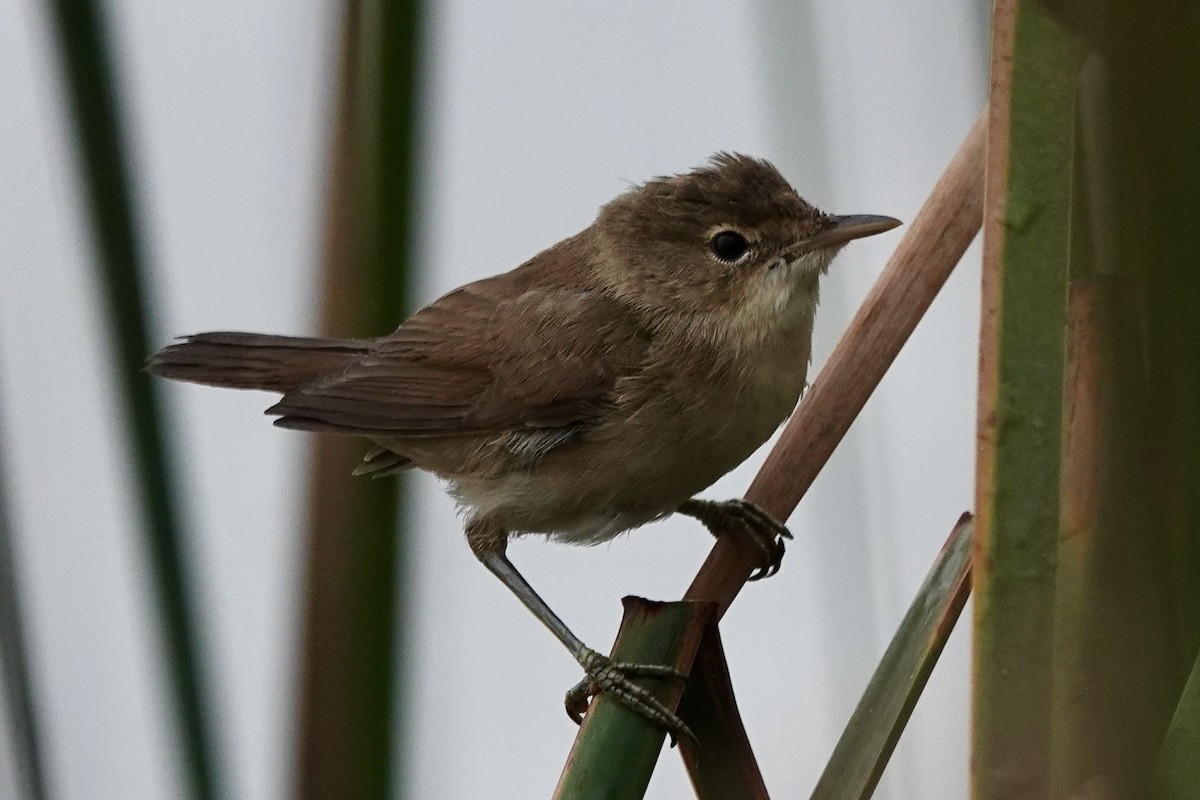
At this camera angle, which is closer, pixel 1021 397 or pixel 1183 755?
pixel 1183 755

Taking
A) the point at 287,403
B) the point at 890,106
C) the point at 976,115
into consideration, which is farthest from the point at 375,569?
the point at 890,106

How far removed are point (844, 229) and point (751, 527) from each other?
1.59ft

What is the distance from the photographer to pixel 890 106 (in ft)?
6.53

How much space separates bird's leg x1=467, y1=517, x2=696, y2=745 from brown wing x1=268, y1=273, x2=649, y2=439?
21 cm

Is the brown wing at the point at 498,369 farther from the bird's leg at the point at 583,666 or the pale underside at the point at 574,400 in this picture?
the bird's leg at the point at 583,666

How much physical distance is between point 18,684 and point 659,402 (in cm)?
104

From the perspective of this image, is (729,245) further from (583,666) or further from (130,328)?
(130,328)

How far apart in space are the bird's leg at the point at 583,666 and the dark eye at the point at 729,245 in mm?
598

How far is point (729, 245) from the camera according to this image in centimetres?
210

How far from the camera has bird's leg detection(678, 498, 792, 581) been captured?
1848 millimetres

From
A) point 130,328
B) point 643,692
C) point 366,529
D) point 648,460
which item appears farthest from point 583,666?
point 130,328

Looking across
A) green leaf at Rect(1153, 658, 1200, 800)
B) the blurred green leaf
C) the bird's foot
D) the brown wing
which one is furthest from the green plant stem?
the brown wing

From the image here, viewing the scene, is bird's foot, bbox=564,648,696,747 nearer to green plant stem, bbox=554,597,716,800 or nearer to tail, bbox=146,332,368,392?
green plant stem, bbox=554,597,716,800

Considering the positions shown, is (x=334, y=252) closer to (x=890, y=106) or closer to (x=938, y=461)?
(x=890, y=106)
